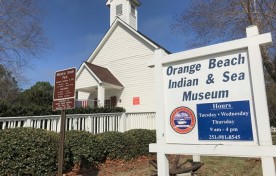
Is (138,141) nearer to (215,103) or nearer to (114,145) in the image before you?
(114,145)

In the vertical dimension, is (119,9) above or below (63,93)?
above

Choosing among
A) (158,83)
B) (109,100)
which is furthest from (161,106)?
(109,100)

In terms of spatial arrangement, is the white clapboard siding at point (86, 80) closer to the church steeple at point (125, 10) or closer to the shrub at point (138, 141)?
the church steeple at point (125, 10)

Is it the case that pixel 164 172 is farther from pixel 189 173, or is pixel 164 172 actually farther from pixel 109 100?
pixel 109 100

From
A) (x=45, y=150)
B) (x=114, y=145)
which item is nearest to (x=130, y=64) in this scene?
(x=114, y=145)

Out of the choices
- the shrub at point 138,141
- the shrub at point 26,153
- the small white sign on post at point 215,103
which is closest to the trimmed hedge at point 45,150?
the shrub at point 26,153

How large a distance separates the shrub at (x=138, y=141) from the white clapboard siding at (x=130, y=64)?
27.6ft

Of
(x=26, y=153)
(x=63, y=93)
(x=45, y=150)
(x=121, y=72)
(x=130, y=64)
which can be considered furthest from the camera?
(x=121, y=72)

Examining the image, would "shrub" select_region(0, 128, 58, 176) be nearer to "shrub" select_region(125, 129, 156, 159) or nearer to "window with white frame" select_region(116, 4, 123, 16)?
"shrub" select_region(125, 129, 156, 159)

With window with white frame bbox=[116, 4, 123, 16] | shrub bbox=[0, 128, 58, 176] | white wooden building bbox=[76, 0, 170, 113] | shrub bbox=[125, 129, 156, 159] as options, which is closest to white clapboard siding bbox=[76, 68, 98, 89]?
white wooden building bbox=[76, 0, 170, 113]

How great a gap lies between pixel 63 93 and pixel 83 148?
2467 mm

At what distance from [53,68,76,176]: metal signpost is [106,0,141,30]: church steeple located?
1754 cm

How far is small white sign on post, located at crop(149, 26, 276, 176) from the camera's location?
294cm

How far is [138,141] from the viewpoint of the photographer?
29.7ft
